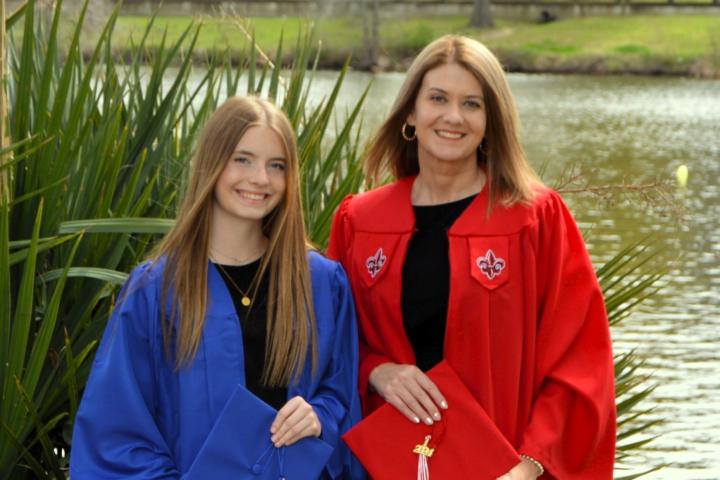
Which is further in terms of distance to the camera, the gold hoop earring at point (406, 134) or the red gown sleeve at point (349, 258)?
the gold hoop earring at point (406, 134)

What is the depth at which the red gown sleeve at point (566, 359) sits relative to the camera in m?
3.02

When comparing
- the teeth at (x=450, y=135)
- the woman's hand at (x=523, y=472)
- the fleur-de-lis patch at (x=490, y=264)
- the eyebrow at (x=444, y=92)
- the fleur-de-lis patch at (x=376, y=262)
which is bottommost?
the woman's hand at (x=523, y=472)

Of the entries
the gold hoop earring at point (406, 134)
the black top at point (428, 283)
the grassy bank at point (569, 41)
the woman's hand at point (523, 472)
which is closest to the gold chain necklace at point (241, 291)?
the black top at point (428, 283)

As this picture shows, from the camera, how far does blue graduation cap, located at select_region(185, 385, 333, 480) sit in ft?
9.21

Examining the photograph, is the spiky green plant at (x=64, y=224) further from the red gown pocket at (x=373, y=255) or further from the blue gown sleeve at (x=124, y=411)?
the red gown pocket at (x=373, y=255)

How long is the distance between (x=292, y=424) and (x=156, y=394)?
12.3 inches

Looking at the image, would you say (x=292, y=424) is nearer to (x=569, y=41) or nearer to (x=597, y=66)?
(x=597, y=66)

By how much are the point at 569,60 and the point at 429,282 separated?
42.1 m

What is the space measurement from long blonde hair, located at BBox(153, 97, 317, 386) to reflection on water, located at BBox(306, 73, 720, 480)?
243 cm

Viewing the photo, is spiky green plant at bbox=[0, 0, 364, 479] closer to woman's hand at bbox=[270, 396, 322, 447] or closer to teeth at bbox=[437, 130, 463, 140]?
woman's hand at bbox=[270, 396, 322, 447]

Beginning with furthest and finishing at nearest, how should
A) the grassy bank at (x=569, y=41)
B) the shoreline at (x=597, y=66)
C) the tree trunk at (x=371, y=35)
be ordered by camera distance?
the tree trunk at (x=371, y=35) → the grassy bank at (x=569, y=41) → the shoreline at (x=597, y=66)

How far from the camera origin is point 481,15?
177 feet

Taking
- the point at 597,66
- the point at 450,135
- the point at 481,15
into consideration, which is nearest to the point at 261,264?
the point at 450,135

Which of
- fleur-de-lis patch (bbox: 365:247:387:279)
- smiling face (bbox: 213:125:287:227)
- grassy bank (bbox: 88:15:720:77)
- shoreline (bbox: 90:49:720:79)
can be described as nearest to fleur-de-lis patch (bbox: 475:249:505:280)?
fleur-de-lis patch (bbox: 365:247:387:279)
